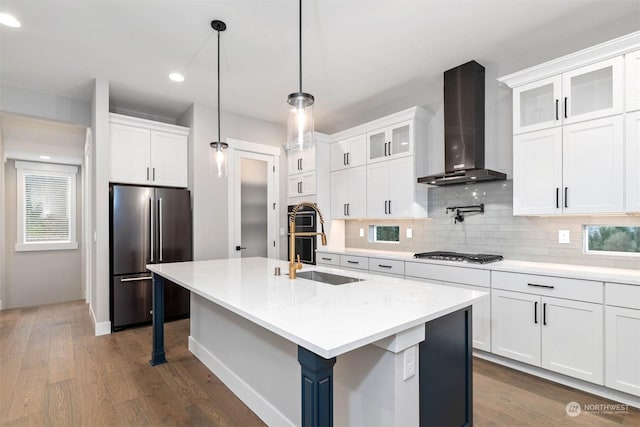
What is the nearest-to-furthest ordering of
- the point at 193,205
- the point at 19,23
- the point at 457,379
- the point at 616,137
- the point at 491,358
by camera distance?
the point at 457,379 → the point at 616,137 → the point at 19,23 → the point at 491,358 → the point at 193,205

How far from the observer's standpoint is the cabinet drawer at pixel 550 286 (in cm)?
224

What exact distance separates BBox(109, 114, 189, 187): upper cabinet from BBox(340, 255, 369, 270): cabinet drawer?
240 cm

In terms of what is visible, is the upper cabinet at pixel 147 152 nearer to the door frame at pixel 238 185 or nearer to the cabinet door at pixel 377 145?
the door frame at pixel 238 185

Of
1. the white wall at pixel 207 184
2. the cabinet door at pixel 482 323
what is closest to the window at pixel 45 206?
the white wall at pixel 207 184

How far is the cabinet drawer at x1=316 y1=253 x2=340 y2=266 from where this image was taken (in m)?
4.20

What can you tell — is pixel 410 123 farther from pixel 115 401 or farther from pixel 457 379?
pixel 115 401

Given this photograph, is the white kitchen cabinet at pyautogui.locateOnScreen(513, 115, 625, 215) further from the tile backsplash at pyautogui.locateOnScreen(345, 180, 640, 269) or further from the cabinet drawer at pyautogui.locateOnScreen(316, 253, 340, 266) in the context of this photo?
the cabinet drawer at pyautogui.locateOnScreen(316, 253, 340, 266)

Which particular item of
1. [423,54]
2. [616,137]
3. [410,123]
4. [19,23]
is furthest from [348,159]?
[19,23]

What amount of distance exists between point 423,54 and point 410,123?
804mm

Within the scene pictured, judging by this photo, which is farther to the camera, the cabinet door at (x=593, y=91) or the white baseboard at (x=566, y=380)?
the cabinet door at (x=593, y=91)

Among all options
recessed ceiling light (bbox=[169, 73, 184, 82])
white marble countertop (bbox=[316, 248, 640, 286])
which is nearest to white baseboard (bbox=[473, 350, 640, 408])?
white marble countertop (bbox=[316, 248, 640, 286])

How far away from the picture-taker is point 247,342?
2.17m

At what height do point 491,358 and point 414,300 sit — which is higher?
point 414,300

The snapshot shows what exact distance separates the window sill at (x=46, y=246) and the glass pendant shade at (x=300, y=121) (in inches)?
203
